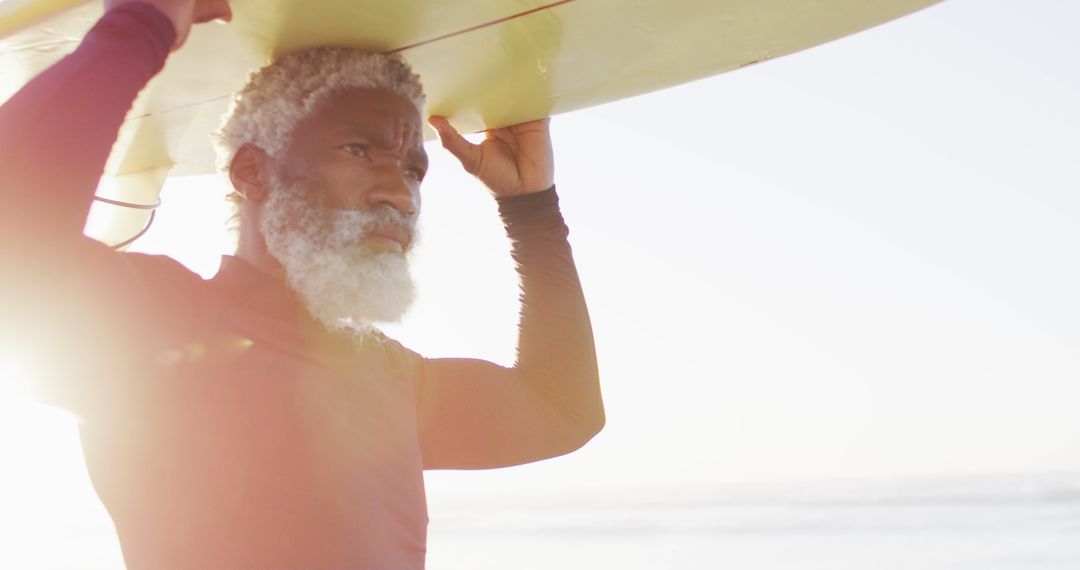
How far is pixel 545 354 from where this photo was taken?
8.39 ft

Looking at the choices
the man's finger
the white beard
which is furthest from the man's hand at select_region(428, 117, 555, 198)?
the white beard

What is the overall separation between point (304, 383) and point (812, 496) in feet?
88.6

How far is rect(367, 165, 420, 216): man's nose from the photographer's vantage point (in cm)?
213

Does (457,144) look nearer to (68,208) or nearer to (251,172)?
(251,172)

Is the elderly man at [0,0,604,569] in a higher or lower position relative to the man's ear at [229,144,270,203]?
lower

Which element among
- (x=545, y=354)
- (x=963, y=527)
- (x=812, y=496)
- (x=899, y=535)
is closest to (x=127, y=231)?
(x=545, y=354)

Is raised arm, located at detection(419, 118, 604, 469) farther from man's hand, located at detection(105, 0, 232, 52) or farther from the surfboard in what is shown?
man's hand, located at detection(105, 0, 232, 52)

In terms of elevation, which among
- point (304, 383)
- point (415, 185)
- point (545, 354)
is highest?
point (415, 185)

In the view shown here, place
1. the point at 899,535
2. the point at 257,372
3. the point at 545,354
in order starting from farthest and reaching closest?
the point at 899,535 → the point at 545,354 → the point at 257,372

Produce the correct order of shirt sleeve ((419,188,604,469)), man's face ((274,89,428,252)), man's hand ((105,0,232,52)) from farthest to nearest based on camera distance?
shirt sleeve ((419,188,604,469)) → man's face ((274,89,428,252)) → man's hand ((105,0,232,52))

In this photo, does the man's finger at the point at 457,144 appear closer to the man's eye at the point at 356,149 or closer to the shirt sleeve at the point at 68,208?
the man's eye at the point at 356,149

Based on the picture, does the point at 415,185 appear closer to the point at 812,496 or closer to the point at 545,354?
the point at 545,354

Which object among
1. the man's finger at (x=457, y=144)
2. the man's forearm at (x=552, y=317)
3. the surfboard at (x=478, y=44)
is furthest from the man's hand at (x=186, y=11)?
the man's forearm at (x=552, y=317)

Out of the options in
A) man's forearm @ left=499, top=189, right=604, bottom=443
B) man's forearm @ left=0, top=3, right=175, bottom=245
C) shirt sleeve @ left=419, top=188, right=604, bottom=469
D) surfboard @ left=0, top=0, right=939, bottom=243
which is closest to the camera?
man's forearm @ left=0, top=3, right=175, bottom=245
